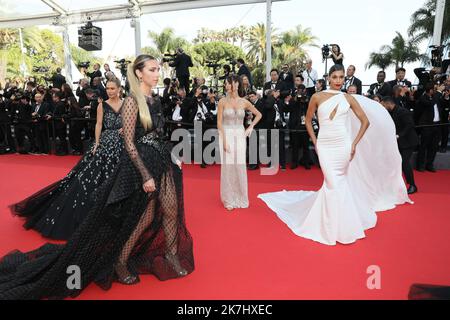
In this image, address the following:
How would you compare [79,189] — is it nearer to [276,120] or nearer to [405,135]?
[276,120]

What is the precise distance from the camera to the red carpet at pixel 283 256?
8.58 ft

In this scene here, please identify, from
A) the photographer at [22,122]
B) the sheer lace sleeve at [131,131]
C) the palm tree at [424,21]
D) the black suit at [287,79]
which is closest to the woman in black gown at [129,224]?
the sheer lace sleeve at [131,131]

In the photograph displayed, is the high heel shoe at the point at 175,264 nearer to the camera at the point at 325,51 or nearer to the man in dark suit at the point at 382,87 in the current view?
the man in dark suit at the point at 382,87

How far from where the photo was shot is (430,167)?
6723 millimetres

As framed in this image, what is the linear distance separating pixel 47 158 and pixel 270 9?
807 centimetres

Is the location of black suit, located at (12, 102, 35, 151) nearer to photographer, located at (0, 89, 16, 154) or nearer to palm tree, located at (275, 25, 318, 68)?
photographer, located at (0, 89, 16, 154)

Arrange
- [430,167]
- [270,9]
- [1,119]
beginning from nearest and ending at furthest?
[430,167], [1,119], [270,9]

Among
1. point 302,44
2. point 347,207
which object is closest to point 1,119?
point 347,207

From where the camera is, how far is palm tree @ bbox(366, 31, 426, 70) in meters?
25.0

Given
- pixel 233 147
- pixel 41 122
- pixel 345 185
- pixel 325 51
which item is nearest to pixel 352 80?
pixel 325 51

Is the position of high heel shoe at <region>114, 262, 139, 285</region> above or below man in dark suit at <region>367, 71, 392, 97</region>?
below

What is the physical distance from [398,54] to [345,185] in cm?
2696

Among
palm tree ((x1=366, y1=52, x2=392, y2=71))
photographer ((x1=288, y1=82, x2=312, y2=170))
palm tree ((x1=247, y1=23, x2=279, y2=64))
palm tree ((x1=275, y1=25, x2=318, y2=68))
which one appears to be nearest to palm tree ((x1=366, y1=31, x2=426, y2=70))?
palm tree ((x1=366, y1=52, x2=392, y2=71))
